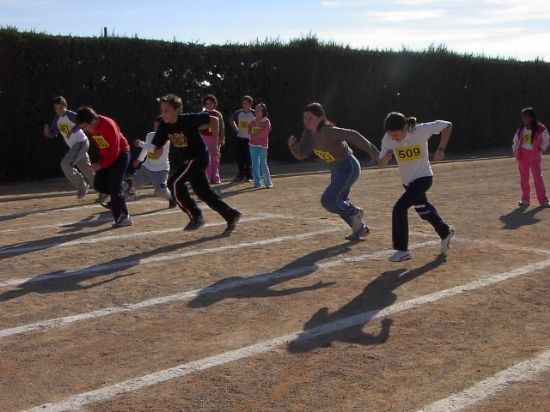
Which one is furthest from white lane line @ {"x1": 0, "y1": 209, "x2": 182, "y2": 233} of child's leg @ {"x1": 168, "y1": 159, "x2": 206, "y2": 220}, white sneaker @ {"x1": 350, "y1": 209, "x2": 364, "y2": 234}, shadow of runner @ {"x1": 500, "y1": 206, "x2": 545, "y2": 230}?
shadow of runner @ {"x1": 500, "y1": 206, "x2": 545, "y2": 230}

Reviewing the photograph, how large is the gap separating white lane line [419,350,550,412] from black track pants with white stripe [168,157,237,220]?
5504mm

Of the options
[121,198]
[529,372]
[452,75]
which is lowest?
[529,372]

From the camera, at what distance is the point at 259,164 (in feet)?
53.3

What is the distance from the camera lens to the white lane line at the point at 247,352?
15.2ft

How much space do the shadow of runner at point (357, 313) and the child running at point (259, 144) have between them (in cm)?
844

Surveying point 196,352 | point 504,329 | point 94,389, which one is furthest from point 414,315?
point 94,389

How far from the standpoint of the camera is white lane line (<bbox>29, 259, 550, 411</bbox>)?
15.2 feet

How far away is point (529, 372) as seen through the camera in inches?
200

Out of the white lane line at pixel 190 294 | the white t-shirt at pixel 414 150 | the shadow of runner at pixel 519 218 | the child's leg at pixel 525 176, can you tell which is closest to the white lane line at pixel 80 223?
the white lane line at pixel 190 294

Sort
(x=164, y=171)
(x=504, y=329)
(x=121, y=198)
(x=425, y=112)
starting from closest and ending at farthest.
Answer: (x=504, y=329), (x=121, y=198), (x=164, y=171), (x=425, y=112)

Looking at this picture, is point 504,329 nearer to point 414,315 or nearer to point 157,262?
point 414,315

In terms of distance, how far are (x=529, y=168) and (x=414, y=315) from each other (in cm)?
782

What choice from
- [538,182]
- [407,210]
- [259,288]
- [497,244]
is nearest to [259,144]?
[538,182]

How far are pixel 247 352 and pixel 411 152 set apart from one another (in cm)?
369
